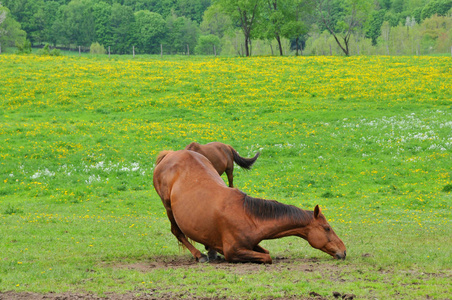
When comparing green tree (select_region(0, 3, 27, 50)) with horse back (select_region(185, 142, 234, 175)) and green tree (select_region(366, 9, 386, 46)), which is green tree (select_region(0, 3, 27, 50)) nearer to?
green tree (select_region(366, 9, 386, 46))

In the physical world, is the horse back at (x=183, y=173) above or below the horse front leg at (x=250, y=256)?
above

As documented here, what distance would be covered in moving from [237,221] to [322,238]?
162 centimetres

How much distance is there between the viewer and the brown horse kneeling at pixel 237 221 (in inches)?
350

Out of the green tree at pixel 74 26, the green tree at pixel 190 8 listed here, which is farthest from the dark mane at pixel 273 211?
the green tree at pixel 190 8

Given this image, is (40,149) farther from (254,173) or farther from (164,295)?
(164,295)

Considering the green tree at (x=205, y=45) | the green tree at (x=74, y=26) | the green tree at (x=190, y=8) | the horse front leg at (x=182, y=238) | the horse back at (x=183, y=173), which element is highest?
the green tree at (x=190, y=8)

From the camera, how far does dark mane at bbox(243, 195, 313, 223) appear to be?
29.3ft

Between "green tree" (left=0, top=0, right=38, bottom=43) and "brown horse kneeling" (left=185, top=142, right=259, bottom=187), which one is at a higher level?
"green tree" (left=0, top=0, right=38, bottom=43)

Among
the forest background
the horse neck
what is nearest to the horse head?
the horse neck

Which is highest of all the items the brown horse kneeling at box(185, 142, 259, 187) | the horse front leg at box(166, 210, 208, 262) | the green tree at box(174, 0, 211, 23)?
the green tree at box(174, 0, 211, 23)

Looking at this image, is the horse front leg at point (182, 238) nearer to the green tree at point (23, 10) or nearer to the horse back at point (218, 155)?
the horse back at point (218, 155)

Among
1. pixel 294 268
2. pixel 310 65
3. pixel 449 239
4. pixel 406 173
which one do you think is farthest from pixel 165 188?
pixel 310 65

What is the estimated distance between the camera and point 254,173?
73.7 feet

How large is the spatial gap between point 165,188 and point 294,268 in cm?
323
